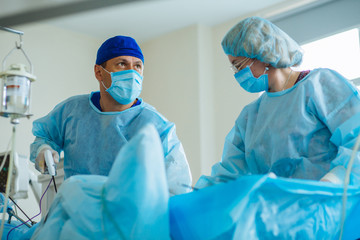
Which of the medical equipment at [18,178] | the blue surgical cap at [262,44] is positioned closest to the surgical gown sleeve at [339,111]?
the blue surgical cap at [262,44]

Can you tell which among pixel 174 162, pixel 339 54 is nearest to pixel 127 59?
pixel 174 162

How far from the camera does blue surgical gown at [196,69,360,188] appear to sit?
1.72 metres

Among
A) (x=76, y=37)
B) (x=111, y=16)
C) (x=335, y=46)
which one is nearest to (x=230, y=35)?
(x=335, y=46)

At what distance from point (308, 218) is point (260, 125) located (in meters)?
0.63

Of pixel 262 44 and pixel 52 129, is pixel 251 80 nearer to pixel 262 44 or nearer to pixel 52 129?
pixel 262 44

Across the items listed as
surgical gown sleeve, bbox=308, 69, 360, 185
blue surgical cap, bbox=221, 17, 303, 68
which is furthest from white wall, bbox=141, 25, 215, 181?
surgical gown sleeve, bbox=308, 69, 360, 185

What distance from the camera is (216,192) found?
1282 mm

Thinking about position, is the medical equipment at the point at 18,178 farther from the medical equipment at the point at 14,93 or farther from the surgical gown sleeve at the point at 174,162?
the surgical gown sleeve at the point at 174,162

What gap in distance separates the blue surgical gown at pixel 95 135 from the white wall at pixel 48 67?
4.88 feet

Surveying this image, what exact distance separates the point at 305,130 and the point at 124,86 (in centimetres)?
83

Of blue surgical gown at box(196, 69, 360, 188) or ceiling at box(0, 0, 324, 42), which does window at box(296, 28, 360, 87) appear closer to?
ceiling at box(0, 0, 324, 42)

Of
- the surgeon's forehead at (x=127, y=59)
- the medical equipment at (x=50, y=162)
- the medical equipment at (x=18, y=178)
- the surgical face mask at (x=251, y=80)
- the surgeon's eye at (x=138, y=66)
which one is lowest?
the medical equipment at (x=18, y=178)

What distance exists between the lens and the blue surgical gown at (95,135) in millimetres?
2061

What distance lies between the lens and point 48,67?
13.0 feet
